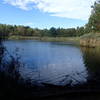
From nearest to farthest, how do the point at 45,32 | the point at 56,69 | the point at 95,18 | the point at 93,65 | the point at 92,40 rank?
1. the point at 56,69
2. the point at 93,65
3. the point at 92,40
4. the point at 95,18
5. the point at 45,32

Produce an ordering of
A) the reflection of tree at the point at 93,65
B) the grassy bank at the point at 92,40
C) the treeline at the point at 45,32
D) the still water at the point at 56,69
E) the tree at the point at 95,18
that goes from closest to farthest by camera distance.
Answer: the still water at the point at 56,69 < the reflection of tree at the point at 93,65 < the grassy bank at the point at 92,40 < the tree at the point at 95,18 < the treeline at the point at 45,32

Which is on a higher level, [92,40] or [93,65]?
[92,40]

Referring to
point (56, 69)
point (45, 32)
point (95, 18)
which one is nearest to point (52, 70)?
point (56, 69)

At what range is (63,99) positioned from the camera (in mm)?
8586

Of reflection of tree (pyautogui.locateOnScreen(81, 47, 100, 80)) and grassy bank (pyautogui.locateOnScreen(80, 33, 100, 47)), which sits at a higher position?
grassy bank (pyautogui.locateOnScreen(80, 33, 100, 47))

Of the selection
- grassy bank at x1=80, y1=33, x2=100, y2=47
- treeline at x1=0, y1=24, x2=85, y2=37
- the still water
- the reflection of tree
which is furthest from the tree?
treeline at x1=0, y1=24, x2=85, y2=37

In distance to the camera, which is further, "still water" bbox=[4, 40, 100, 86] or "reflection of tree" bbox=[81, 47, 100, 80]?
"reflection of tree" bbox=[81, 47, 100, 80]

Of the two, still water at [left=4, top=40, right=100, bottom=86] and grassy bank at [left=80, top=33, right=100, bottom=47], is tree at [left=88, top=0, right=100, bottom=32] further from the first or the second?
still water at [left=4, top=40, right=100, bottom=86]

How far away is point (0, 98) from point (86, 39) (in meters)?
53.6

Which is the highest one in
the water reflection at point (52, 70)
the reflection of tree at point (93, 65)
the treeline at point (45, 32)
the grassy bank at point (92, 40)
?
the treeline at point (45, 32)

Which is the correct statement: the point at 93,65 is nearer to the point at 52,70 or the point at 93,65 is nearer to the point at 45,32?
the point at 52,70

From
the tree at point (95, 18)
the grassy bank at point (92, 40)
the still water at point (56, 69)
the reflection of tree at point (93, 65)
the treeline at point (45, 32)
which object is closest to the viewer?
the still water at point (56, 69)

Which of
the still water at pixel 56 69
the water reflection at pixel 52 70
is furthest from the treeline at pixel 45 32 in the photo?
the water reflection at pixel 52 70

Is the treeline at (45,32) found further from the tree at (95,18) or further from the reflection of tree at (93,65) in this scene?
the reflection of tree at (93,65)
